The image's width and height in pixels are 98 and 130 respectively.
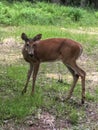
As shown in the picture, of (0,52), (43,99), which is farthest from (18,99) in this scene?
(0,52)

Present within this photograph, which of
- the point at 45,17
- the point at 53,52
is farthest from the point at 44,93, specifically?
the point at 45,17

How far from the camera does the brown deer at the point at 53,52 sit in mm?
8623

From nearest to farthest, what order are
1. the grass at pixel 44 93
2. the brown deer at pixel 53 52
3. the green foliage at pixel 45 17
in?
the grass at pixel 44 93 → the brown deer at pixel 53 52 → the green foliage at pixel 45 17

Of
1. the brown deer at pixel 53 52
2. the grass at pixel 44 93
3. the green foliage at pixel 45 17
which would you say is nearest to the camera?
the grass at pixel 44 93

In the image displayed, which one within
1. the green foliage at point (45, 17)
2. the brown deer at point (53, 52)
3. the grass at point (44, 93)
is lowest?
the green foliage at point (45, 17)

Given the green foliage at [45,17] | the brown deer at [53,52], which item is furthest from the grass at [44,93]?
the green foliage at [45,17]

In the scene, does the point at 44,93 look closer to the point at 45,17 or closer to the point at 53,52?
the point at 53,52

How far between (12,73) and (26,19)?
37.7 feet

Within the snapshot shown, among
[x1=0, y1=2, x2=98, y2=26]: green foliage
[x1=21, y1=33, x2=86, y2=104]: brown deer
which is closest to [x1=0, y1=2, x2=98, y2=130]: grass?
[x1=21, y1=33, x2=86, y2=104]: brown deer

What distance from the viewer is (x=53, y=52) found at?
8820mm

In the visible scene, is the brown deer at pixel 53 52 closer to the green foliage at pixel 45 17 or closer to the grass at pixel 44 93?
the grass at pixel 44 93

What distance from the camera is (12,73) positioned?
1089 cm

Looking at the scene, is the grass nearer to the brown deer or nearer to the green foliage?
the brown deer

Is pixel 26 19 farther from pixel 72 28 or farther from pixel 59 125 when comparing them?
pixel 59 125
